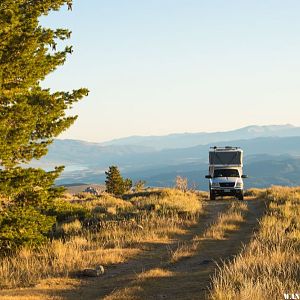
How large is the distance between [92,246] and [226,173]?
20.6 meters

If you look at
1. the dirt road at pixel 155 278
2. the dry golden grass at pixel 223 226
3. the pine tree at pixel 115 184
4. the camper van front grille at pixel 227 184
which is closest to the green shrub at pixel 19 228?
the dirt road at pixel 155 278

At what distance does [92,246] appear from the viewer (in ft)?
48.4

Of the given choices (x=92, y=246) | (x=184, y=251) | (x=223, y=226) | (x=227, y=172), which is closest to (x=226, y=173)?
(x=227, y=172)

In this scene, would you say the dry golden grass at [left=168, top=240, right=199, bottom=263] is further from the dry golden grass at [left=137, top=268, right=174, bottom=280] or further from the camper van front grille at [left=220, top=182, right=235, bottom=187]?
the camper van front grille at [left=220, top=182, right=235, bottom=187]

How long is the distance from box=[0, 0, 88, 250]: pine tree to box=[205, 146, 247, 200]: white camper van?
65.6 ft

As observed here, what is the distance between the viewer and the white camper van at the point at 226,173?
3304 centimetres

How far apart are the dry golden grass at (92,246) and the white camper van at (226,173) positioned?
34.4 feet

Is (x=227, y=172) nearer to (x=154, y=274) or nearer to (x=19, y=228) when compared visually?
(x=19, y=228)

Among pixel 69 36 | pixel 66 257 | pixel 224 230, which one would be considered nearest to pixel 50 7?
pixel 69 36

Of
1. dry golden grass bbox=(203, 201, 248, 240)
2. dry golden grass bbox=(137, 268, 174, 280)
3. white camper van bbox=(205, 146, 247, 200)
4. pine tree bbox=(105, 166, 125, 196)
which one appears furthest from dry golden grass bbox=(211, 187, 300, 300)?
pine tree bbox=(105, 166, 125, 196)

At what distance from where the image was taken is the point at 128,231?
1702cm

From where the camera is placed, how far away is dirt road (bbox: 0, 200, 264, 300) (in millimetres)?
8781

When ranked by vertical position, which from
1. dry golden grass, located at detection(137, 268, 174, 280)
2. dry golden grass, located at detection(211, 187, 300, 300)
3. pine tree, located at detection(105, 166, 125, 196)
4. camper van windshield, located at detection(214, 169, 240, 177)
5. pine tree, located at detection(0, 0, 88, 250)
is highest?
pine tree, located at detection(0, 0, 88, 250)

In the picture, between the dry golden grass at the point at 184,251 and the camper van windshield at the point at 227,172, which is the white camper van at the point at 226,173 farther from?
the dry golden grass at the point at 184,251
